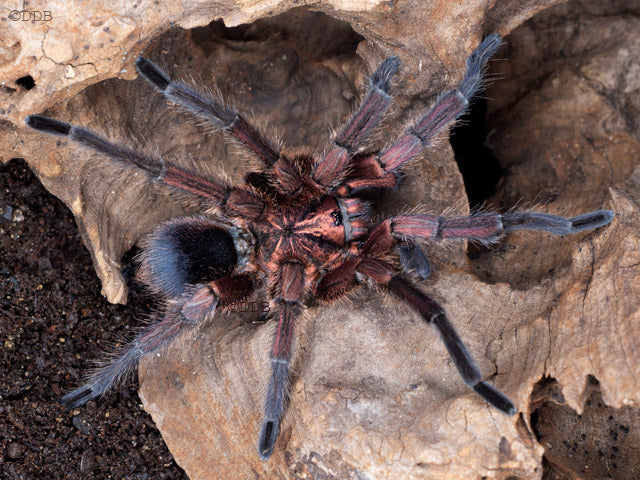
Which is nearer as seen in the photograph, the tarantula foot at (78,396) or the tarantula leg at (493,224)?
the tarantula leg at (493,224)

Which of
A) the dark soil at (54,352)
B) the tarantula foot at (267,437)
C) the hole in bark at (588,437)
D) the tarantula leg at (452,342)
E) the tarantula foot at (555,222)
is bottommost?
the dark soil at (54,352)

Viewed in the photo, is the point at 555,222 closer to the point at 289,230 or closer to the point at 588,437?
the point at 588,437

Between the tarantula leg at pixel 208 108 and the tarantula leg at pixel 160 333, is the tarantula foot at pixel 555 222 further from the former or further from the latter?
the tarantula leg at pixel 160 333

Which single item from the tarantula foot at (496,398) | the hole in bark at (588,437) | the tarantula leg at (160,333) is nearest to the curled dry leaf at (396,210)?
the tarantula foot at (496,398)

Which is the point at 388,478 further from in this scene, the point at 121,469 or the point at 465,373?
the point at 121,469

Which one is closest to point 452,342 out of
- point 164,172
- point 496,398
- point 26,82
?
point 496,398
